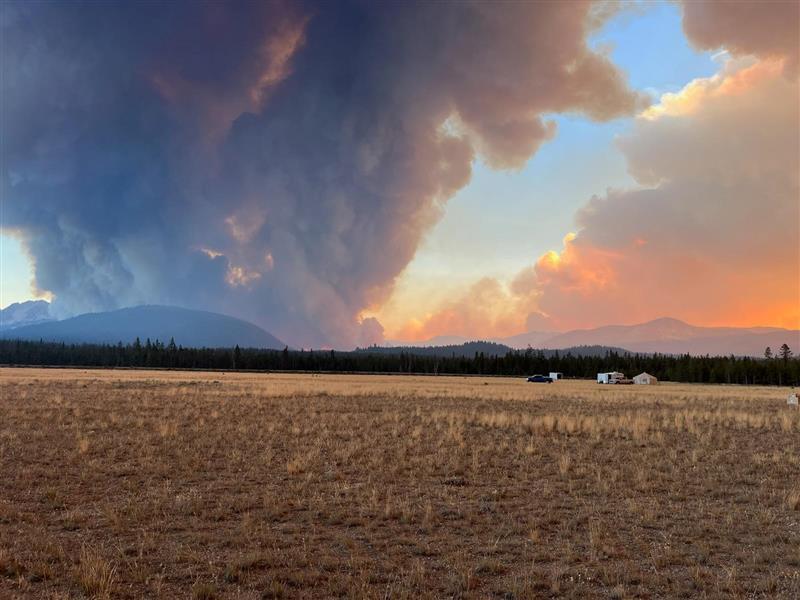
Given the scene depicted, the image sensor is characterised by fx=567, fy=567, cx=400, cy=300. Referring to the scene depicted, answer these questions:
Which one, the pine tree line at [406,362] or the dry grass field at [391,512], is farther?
the pine tree line at [406,362]

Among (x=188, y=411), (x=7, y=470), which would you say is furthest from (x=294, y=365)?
(x=7, y=470)

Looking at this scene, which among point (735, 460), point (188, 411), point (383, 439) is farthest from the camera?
point (188, 411)

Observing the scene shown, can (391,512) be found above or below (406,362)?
below

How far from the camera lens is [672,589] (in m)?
7.79

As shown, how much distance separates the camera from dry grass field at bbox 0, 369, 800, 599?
802 cm

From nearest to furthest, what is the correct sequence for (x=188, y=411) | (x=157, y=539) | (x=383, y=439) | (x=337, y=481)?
(x=157, y=539)
(x=337, y=481)
(x=383, y=439)
(x=188, y=411)

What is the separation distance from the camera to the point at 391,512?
11.7 meters

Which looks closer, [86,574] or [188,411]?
[86,574]

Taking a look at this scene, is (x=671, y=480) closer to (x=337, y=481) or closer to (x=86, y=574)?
(x=337, y=481)

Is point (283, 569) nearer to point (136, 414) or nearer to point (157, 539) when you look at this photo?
point (157, 539)

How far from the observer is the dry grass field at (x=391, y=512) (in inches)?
316

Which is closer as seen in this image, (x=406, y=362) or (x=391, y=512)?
(x=391, y=512)

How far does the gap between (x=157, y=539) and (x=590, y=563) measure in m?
7.23

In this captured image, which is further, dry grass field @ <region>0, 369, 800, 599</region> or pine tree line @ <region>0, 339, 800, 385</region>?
pine tree line @ <region>0, 339, 800, 385</region>
